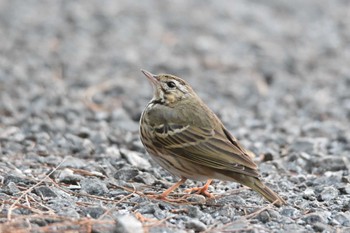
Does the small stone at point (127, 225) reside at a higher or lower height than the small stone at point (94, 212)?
higher

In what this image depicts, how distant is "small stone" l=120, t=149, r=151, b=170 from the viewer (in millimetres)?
9087

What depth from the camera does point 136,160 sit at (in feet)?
30.3

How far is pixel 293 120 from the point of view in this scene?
40.6 ft

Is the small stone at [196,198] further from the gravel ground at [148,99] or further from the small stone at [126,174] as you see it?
the small stone at [126,174]

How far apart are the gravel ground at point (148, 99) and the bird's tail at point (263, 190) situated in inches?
3.4

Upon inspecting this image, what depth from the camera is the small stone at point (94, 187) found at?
774 cm

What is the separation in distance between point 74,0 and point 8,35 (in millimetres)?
3436

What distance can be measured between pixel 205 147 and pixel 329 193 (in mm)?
1344

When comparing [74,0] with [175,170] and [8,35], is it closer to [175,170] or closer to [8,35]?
[8,35]

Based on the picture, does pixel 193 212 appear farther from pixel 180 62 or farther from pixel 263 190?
pixel 180 62

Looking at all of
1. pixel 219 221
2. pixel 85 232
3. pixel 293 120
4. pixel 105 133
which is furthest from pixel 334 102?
pixel 85 232

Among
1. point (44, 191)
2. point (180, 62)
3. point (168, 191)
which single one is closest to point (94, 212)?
point (44, 191)

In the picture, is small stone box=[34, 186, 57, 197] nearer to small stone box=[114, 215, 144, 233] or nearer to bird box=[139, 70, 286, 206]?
bird box=[139, 70, 286, 206]

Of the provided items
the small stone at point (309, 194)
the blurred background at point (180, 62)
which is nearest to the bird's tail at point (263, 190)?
the small stone at point (309, 194)
